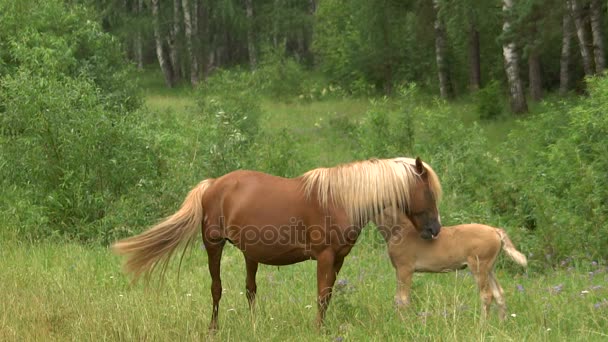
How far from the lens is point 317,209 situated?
216 inches

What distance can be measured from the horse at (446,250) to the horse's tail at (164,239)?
59.0 inches

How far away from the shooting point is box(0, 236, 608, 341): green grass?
535cm

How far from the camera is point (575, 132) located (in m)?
11.0

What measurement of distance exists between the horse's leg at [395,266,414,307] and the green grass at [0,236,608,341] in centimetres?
11

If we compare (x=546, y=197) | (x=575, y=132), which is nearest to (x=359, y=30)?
(x=575, y=132)

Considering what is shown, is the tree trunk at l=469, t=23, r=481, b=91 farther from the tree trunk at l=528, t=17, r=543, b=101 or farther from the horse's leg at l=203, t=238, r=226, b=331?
the horse's leg at l=203, t=238, r=226, b=331

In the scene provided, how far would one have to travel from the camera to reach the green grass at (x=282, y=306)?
17.6 feet

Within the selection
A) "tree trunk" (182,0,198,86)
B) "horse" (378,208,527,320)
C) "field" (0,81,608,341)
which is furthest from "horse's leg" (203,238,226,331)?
"tree trunk" (182,0,198,86)

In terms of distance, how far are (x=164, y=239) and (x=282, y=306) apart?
1.13 m

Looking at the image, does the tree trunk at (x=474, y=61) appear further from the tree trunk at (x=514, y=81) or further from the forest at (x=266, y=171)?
the tree trunk at (x=514, y=81)

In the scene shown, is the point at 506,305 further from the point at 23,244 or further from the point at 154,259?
the point at 23,244

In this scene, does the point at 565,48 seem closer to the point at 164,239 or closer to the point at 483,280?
the point at 483,280

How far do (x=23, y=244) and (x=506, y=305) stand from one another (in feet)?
18.3

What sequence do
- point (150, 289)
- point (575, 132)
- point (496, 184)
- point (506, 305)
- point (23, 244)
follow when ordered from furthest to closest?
point (575, 132) → point (496, 184) → point (23, 244) → point (150, 289) → point (506, 305)
